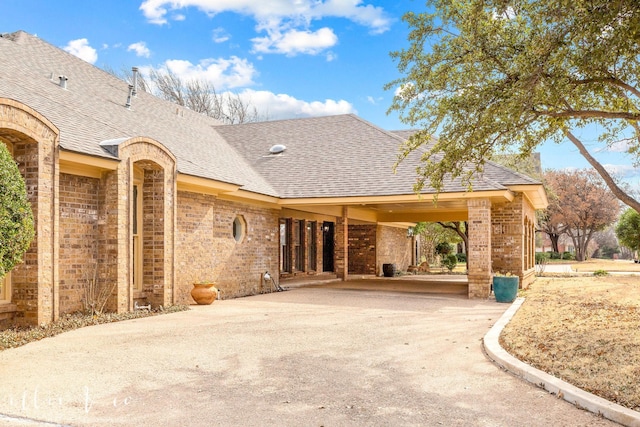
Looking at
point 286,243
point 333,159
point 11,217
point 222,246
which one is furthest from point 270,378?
point 286,243

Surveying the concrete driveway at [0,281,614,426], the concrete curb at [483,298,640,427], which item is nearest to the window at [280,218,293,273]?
the concrete driveway at [0,281,614,426]

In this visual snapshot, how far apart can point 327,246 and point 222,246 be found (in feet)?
35.5

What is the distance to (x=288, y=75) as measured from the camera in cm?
2839

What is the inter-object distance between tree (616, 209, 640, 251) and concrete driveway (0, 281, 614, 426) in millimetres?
30488

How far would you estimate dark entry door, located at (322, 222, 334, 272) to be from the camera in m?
24.9

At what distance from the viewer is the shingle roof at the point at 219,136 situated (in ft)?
38.1

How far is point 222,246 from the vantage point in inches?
580

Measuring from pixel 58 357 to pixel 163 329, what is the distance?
7.91 feet

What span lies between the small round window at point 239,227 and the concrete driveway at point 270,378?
17.9 ft

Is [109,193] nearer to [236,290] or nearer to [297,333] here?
[297,333]

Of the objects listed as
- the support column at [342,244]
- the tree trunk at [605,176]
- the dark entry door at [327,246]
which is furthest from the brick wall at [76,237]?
the dark entry door at [327,246]

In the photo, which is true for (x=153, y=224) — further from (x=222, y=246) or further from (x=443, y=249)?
(x=443, y=249)

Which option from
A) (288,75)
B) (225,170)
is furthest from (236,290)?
(288,75)

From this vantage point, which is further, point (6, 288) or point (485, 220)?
point (485, 220)
